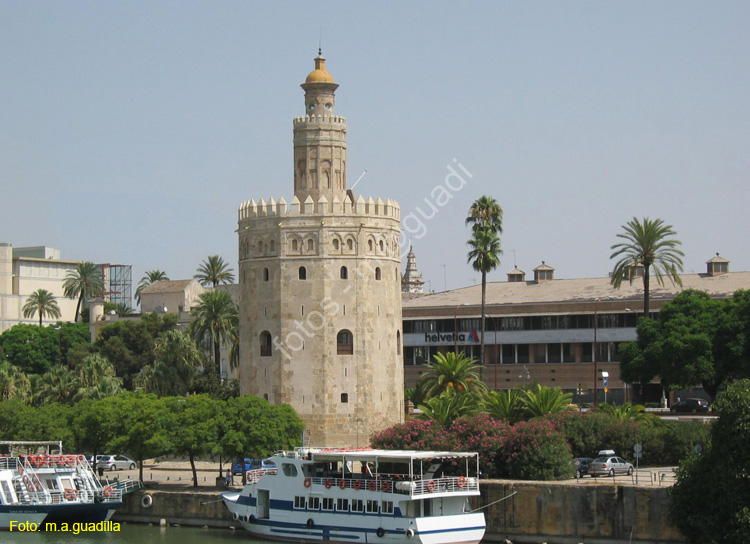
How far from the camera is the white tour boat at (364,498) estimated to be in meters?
44.9

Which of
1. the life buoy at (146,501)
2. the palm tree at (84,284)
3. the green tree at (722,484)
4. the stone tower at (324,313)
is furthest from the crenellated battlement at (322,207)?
the palm tree at (84,284)

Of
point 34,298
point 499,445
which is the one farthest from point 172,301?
point 499,445

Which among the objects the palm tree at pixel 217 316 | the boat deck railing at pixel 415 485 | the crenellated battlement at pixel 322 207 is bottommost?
the boat deck railing at pixel 415 485

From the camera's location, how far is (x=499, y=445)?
50.6 meters

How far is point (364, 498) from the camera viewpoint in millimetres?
46406

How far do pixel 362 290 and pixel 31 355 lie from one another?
6142 cm

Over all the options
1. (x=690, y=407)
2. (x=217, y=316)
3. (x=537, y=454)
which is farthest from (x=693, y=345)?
(x=217, y=316)

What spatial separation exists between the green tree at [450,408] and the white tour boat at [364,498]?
6.16 metres

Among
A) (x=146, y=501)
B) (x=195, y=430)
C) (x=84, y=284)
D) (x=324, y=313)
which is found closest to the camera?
(x=146, y=501)

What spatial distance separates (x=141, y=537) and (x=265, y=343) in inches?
687

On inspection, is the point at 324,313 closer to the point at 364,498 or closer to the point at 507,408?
the point at 507,408

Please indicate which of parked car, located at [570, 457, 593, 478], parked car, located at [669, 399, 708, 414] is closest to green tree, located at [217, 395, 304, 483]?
parked car, located at [570, 457, 593, 478]

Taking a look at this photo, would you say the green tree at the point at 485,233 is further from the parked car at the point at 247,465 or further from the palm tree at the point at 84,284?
the palm tree at the point at 84,284

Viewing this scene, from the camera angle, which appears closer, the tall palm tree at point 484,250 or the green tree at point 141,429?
the green tree at point 141,429
